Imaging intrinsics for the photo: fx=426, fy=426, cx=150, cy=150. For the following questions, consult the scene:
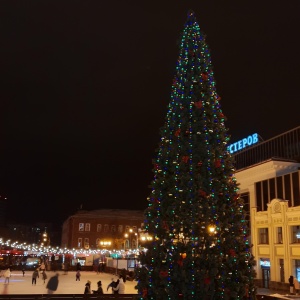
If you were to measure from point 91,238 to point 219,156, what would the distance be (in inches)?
3330

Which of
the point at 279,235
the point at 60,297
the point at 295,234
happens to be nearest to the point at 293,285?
the point at 295,234

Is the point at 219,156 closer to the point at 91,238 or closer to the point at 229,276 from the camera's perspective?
the point at 229,276

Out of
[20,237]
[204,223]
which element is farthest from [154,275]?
[20,237]

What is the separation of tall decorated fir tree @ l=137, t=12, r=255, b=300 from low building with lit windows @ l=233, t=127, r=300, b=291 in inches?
991

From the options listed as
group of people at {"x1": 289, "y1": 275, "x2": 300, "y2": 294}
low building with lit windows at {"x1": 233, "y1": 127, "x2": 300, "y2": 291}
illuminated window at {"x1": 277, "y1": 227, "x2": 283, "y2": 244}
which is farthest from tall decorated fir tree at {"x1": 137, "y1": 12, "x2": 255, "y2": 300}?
illuminated window at {"x1": 277, "y1": 227, "x2": 283, "y2": 244}

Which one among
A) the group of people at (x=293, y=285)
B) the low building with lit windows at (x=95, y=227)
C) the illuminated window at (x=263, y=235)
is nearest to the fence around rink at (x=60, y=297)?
the group of people at (x=293, y=285)

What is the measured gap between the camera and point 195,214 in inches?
388

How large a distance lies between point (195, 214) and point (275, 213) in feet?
92.4

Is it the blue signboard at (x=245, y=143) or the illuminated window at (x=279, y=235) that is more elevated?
the blue signboard at (x=245, y=143)

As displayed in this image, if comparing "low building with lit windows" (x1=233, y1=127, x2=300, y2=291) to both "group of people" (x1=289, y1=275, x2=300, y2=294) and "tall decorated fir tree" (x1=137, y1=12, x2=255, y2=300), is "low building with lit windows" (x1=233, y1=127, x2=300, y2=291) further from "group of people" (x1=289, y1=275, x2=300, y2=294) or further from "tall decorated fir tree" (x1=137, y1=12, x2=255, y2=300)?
"tall decorated fir tree" (x1=137, y1=12, x2=255, y2=300)

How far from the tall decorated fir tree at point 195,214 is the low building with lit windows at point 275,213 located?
2518cm

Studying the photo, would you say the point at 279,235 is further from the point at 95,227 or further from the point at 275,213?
the point at 95,227

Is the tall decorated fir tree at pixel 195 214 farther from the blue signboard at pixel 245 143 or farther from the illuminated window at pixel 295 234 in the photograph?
the blue signboard at pixel 245 143

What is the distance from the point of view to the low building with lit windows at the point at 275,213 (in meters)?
33.7
